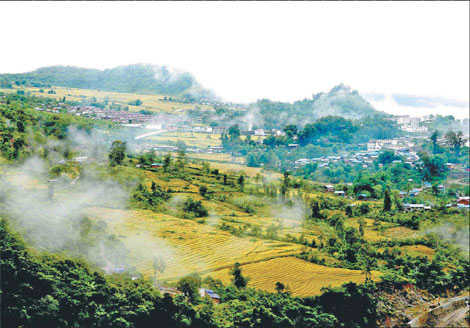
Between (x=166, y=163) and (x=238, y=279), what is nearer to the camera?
(x=238, y=279)

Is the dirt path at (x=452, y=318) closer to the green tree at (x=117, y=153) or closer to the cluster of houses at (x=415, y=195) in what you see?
the cluster of houses at (x=415, y=195)

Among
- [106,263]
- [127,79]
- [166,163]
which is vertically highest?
[127,79]

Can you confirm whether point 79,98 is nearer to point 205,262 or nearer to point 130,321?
point 205,262

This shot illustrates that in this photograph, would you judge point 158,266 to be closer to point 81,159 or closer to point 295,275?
point 295,275

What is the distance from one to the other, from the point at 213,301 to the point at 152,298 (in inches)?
56.1

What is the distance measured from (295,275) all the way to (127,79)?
64.8 ft

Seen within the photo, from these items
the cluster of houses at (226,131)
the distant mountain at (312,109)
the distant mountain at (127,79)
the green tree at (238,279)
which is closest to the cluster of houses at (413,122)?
the distant mountain at (312,109)

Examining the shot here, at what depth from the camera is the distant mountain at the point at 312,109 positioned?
3793cm

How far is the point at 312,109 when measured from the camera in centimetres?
4306

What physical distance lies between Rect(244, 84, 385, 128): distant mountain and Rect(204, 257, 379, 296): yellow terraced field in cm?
2403

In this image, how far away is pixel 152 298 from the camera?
349 inches

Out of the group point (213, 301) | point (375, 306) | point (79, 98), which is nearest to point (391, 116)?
point (79, 98)

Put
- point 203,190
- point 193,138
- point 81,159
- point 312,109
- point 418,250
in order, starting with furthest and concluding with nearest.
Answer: point 312,109, point 193,138, point 203,190, point 81,159, point 418,250

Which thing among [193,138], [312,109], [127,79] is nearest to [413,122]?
[312,109]
